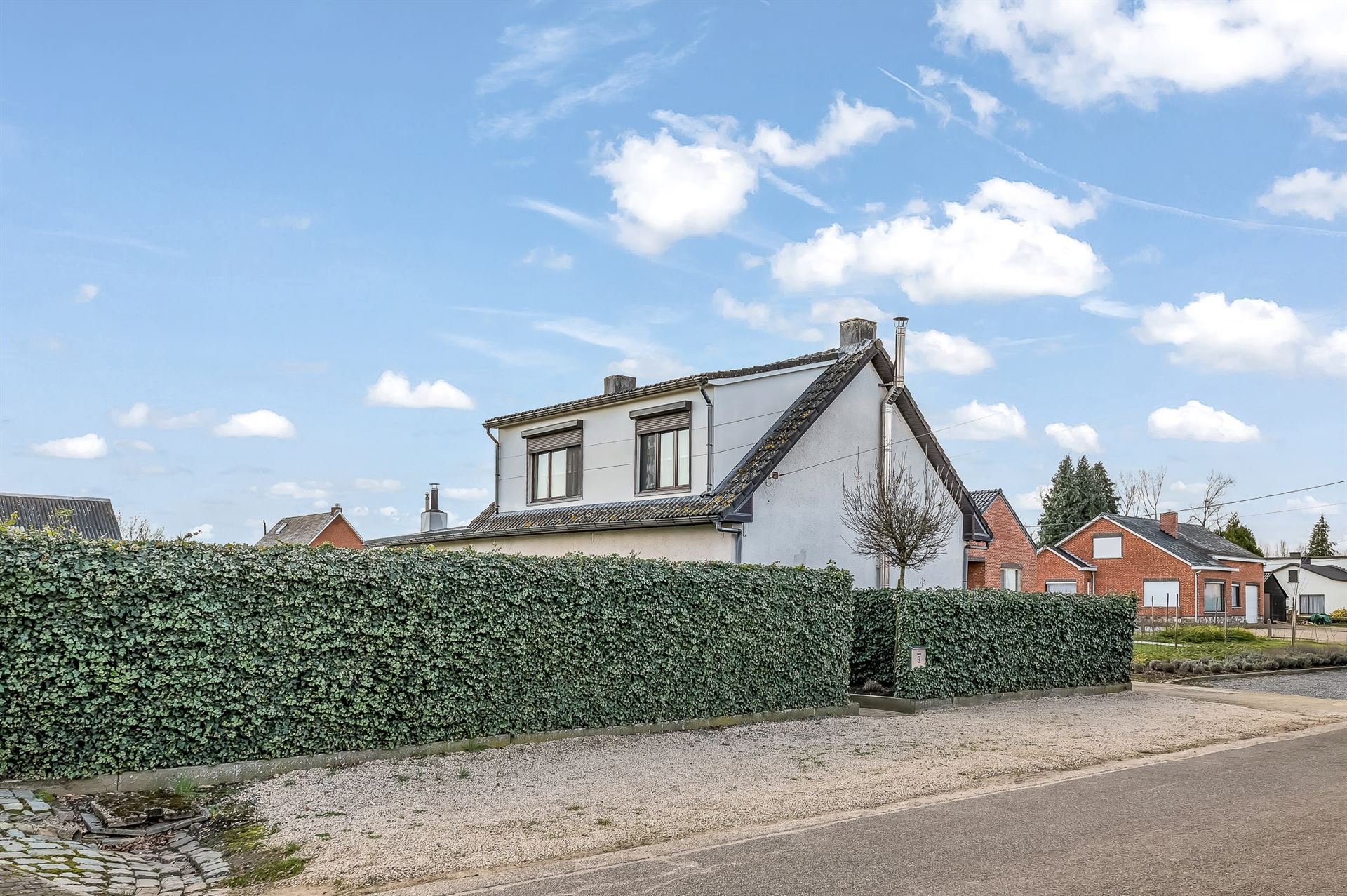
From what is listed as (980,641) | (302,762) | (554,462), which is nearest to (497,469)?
(554,462)

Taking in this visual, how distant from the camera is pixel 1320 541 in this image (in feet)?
339

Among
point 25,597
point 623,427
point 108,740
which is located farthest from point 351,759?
point 623,427

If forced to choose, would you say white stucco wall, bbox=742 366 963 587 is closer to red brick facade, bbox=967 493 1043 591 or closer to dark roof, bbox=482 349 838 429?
dark roof, bbox=482 349 838 429

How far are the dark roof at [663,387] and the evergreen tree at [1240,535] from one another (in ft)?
252

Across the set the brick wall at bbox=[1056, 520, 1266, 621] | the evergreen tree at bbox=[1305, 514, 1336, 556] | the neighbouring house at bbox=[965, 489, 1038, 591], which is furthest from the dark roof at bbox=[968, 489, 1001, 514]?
the evergreen tree at bbox=[1305, 514, 1336, 556]

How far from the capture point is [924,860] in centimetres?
740

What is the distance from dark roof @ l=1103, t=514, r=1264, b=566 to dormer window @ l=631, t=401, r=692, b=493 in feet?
159

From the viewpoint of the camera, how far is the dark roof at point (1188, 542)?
60594 millimetres

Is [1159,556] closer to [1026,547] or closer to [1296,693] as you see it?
[1026,547]

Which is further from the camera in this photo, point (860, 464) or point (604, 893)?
point (860, 464)

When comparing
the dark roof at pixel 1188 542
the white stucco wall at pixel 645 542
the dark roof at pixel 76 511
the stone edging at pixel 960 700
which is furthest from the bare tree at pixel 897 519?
the dark roof at pixel 1188 542

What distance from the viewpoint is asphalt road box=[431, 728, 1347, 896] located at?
22.1 ft

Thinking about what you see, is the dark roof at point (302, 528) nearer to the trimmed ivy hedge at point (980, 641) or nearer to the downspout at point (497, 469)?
the downspout at point (497, 469)

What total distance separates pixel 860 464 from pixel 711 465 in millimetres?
3734
